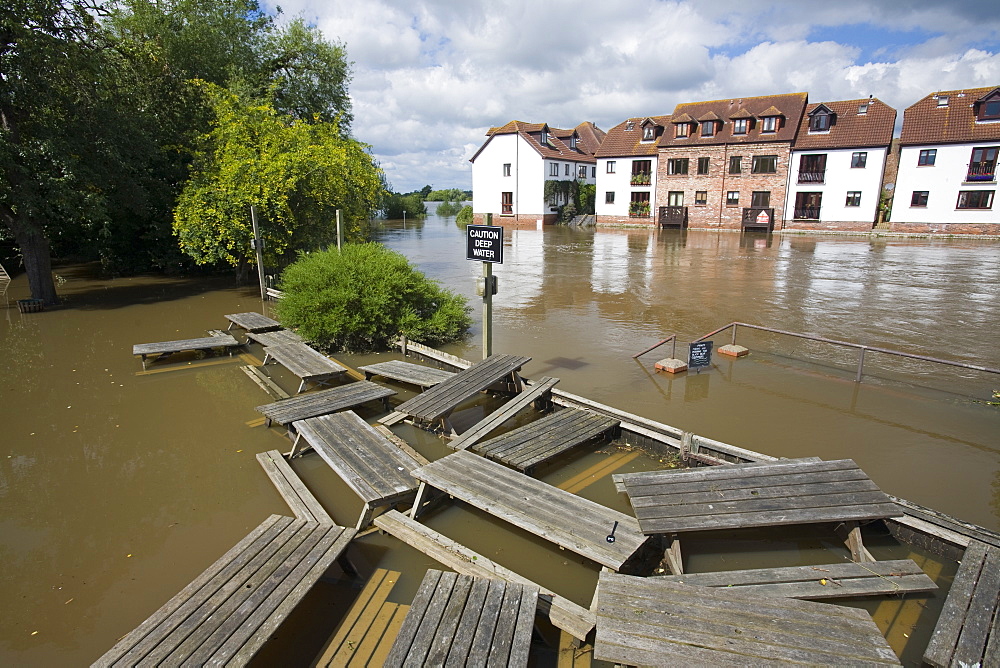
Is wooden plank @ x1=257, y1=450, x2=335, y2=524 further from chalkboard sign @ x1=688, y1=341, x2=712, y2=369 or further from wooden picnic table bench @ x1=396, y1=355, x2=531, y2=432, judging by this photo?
chalkboard sign @ x1=688, y1=341, x2=712, y2=369

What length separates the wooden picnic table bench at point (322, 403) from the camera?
727 cm

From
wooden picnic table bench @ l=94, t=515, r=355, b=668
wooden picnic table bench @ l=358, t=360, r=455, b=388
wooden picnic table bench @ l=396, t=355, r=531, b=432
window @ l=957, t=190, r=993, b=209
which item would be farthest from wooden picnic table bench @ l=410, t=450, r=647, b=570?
window @ l=957, t=190, r=993, b=209

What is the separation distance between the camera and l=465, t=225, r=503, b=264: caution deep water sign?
8312mm

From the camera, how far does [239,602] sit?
3.93 metres

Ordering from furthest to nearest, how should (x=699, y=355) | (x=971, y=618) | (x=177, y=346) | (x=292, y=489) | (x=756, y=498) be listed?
(x=177, y=346) < (x=699, y=355) < (x=292, y=489) < (x=756, y=498) < (x=971, y=618)

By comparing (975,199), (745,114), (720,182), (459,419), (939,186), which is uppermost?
(745,114)

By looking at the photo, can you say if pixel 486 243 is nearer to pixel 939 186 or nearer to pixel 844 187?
pixel 844 187

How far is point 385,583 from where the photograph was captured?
4.63 metres

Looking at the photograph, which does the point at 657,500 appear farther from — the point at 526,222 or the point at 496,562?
the point at 526,222

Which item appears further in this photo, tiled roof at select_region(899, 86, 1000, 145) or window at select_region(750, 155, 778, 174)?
window at select_region(750, 155, 778, 174)

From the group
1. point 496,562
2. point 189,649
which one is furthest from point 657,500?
point 189,649

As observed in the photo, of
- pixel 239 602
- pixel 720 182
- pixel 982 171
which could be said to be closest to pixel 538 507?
pixel 239 602

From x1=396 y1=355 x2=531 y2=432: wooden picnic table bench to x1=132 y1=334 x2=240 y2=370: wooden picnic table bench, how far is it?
4.95 metres

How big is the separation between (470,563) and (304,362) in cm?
575
